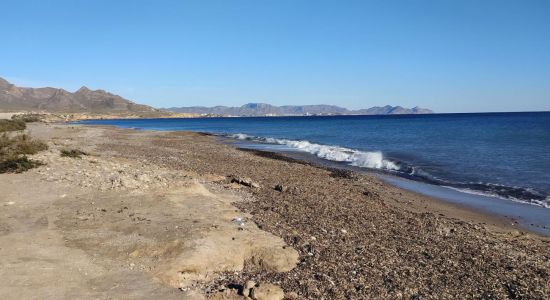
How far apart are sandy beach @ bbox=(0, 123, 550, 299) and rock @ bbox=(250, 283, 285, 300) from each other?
19 mm

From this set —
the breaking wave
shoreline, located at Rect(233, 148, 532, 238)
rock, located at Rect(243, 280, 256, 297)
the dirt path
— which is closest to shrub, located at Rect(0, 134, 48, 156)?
the dirt path

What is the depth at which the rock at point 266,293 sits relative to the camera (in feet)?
22.6

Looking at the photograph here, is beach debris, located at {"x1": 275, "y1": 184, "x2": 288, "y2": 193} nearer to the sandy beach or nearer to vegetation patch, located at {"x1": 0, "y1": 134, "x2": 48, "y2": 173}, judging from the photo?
the sandy beach

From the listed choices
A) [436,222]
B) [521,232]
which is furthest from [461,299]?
[521,232]

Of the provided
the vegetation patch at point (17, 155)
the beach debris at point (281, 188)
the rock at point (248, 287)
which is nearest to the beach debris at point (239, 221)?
the rock at point (248, 287)

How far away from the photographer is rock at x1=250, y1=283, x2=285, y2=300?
688 centimetres

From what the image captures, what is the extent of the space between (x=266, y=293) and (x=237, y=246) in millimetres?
2063

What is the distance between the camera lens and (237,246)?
8891 millimetres

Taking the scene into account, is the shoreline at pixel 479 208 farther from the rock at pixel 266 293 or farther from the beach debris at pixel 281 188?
the rock at pixel 266 293

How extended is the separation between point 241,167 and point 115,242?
592 inches

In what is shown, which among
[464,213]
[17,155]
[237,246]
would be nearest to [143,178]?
[237,246]

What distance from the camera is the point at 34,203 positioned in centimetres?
1208

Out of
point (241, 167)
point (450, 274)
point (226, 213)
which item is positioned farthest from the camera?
point (241, 167)

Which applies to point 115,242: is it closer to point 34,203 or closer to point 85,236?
point 85,236
